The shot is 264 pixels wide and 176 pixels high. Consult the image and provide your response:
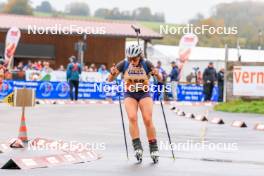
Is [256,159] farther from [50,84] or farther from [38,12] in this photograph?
[38,12]

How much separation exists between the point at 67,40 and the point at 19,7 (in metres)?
47.1

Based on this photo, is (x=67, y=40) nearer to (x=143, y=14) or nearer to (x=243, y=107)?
(x=243, y=107)

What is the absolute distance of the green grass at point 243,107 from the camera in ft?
87.4

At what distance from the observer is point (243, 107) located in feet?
88.9

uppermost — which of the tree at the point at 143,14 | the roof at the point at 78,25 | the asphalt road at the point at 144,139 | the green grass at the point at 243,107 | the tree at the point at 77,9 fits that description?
the tree at the point at 77,9

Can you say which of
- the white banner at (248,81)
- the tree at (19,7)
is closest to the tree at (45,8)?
the tree at (19,7)

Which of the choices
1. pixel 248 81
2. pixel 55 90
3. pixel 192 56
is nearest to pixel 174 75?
pixel 55 90

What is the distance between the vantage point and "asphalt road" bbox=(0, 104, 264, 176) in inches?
404

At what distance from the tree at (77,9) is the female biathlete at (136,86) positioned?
10481cm

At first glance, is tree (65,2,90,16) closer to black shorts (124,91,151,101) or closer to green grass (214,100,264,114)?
green grass (214,100,264,114)

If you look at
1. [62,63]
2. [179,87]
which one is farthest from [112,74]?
[62,63]

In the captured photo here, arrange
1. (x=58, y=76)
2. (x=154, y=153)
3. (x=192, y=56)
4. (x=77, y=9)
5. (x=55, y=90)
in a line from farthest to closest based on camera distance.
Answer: (x=77, y=9)
(x=192, y=56)
(x=58, y=76)
(x=55, y=90)
(x=154, y=153)

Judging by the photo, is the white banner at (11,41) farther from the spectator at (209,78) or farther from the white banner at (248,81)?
the white banner at (248,81)

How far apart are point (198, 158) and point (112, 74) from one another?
1929mm
